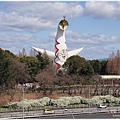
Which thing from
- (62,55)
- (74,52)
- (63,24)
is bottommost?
(62,55)

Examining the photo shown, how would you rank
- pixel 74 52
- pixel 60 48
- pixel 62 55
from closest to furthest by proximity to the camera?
pixel 62 55 → pixel 60 48 → pixel 74 52

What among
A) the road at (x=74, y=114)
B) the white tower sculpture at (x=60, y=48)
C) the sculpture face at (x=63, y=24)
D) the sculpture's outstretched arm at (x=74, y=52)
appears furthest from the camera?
the sculpture's outstretched arm at (x=74, y=52)

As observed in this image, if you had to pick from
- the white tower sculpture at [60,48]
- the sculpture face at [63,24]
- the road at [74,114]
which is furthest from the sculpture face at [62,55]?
the road at [74,114]

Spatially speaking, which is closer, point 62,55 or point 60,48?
point 62,55

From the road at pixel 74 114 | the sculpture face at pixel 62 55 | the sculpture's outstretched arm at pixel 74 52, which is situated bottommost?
the road at pixel 74 114

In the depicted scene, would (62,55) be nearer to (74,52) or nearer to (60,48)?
(60,48)

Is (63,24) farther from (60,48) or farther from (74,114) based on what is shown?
(74,114)

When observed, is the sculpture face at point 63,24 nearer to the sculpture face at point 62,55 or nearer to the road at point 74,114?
the sculpture face at point 62,55

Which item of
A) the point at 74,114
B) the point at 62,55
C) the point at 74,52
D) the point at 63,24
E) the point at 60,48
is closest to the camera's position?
the point at 74,114

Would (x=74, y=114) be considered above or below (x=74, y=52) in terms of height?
below

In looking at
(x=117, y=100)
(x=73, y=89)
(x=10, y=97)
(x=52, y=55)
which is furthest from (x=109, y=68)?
(x=10, y=97)

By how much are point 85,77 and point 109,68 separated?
1217 centimetres

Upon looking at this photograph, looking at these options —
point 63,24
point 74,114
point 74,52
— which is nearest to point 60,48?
point 63,24

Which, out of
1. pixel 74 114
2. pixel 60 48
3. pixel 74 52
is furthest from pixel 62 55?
pixel 74 114
